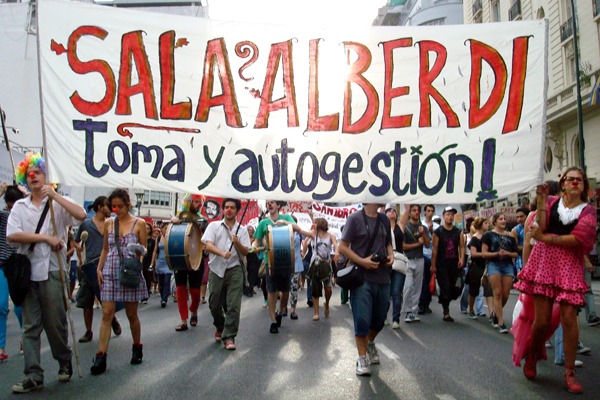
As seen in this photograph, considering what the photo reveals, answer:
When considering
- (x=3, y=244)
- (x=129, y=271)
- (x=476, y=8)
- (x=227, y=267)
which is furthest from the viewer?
(x=476, y=8)

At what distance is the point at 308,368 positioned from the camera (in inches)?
236

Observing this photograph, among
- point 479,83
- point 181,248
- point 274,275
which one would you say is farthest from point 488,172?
point 181,248

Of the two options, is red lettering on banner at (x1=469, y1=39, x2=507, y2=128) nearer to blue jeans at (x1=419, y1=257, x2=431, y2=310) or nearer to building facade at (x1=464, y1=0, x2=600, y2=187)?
blue jeans at (x1=419, y1=257, x2=431, y2=310)

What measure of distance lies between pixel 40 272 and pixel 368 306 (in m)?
3.05

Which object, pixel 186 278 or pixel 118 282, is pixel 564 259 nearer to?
pixel 118 282

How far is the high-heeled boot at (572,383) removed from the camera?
4773 mm

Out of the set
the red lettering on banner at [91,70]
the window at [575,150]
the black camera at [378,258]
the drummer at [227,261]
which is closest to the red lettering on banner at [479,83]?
the black camera at [378,258]

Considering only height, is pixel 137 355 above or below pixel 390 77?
below

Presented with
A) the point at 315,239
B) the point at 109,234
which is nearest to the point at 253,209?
the point at 315,239

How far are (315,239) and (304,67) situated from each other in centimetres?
574

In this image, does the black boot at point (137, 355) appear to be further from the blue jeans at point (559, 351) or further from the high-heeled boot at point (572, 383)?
the blue jeans at point (559, 351)

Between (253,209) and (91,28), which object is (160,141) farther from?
(253,209)

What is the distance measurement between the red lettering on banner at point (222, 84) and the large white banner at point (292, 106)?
0.03 feet

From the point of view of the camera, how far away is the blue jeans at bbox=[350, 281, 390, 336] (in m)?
5.68
